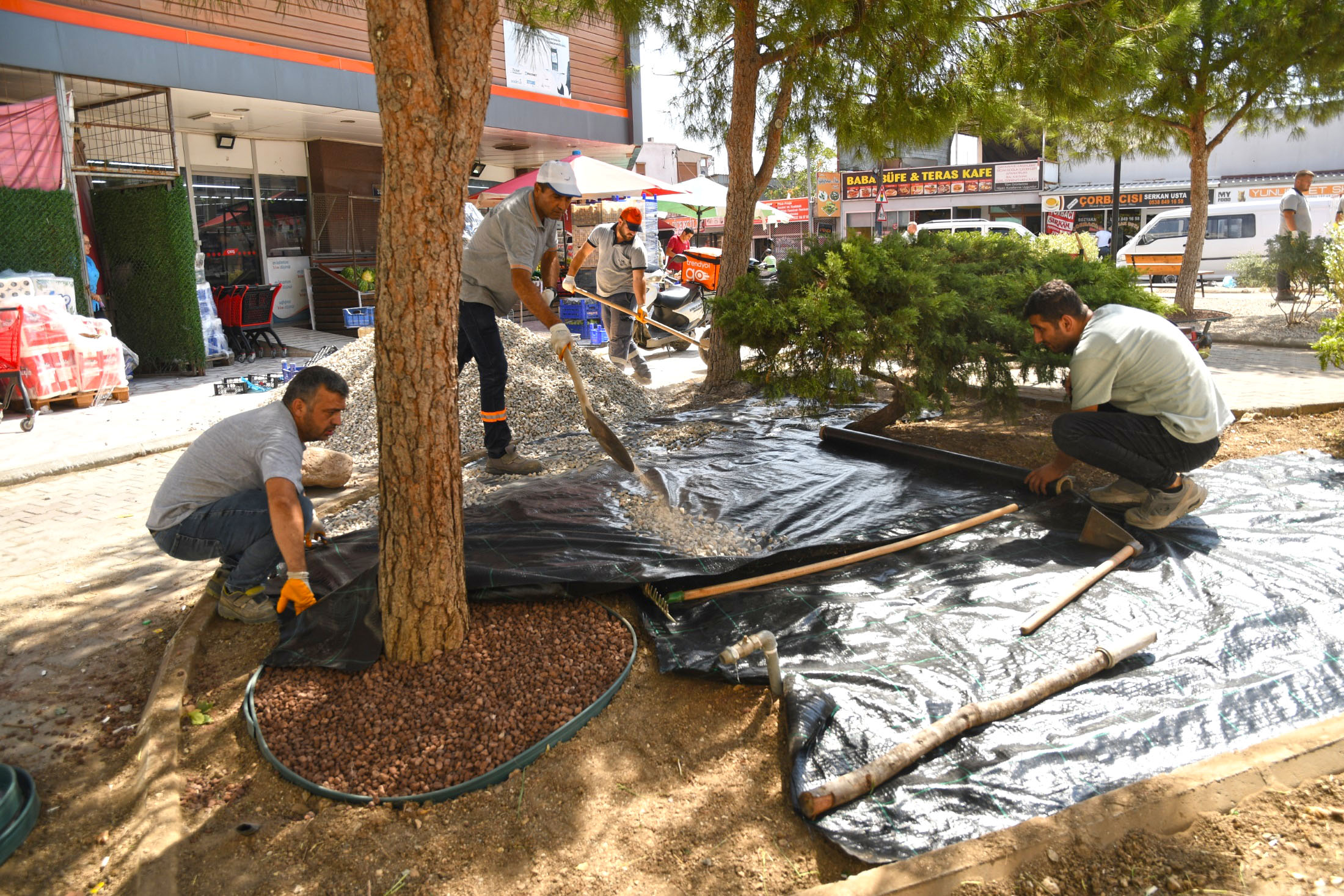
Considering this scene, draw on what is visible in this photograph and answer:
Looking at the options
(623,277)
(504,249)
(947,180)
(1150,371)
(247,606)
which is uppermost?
(947,180)

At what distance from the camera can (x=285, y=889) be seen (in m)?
2.05

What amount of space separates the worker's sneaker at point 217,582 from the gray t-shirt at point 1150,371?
3.62 m

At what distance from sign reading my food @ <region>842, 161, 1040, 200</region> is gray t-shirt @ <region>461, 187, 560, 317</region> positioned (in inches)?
901

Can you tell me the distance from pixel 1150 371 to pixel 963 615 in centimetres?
156

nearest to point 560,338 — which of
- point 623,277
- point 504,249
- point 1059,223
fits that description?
point 504,249

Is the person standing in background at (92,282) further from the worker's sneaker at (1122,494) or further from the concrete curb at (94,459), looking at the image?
the worker's sneaker at (1122,494)

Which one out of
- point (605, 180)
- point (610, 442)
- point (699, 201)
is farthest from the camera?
point (699, 201)

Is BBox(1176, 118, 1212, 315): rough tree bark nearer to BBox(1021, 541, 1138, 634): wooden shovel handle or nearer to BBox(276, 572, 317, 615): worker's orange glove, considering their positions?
BBox(1021, 541, 1138, 634): wooden shovel handle

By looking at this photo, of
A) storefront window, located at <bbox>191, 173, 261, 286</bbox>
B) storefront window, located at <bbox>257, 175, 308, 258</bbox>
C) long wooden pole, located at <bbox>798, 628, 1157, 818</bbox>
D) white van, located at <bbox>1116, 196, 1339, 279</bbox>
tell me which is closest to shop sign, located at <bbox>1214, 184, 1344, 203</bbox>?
white van, located at <bbox>1116, 196, 1339, 279</bbox>

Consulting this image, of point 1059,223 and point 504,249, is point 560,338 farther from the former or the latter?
point 1059,223

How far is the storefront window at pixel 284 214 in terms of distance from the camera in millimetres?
13125

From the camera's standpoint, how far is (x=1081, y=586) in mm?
3254

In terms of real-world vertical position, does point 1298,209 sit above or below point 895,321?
above

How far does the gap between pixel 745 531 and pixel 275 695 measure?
196cm
